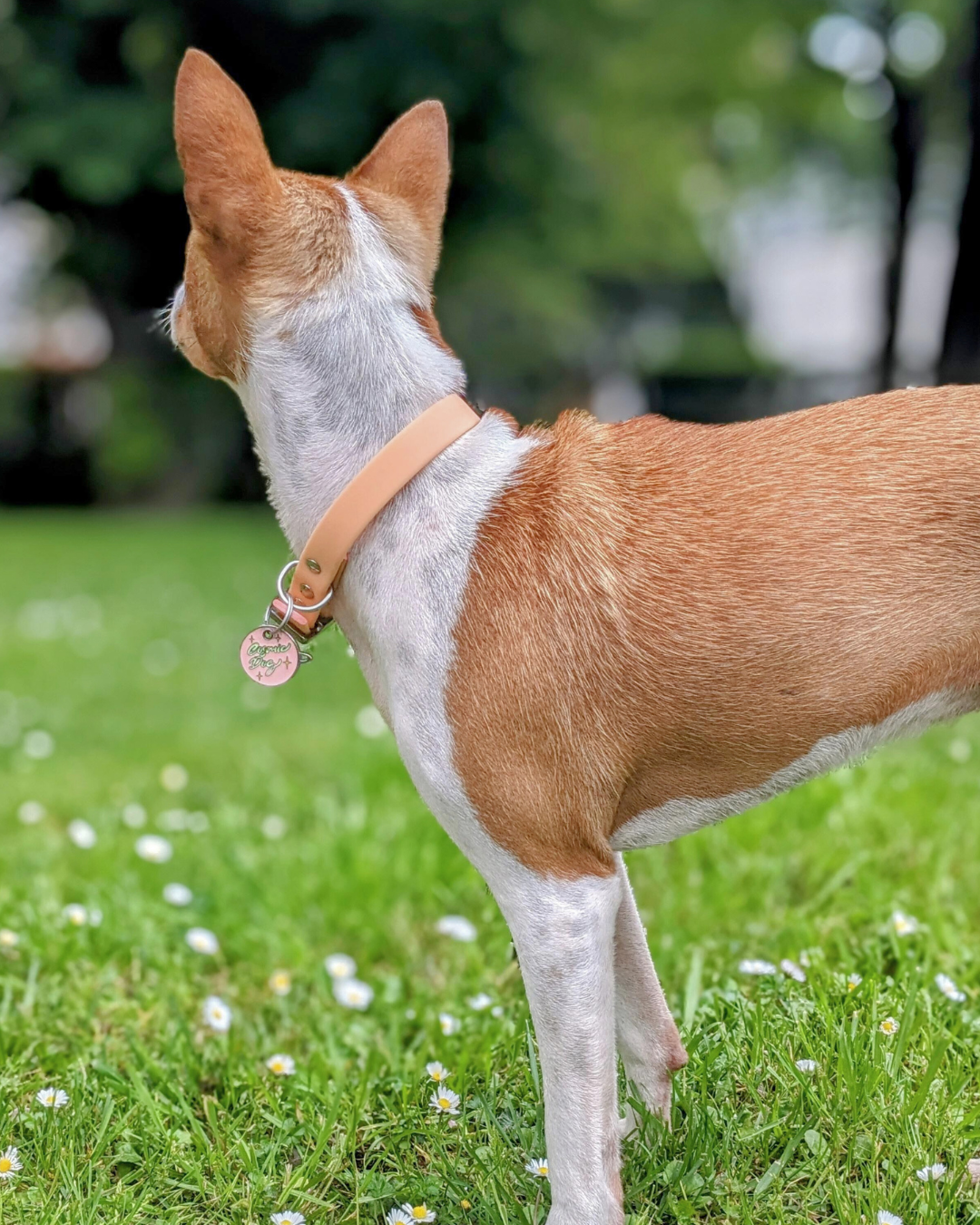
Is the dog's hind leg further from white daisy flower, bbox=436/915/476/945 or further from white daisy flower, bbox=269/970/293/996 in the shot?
white daisy flower, bbox=269/970/293/996

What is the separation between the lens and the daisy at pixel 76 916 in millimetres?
3434

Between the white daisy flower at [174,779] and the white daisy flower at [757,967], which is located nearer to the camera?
the white daisy flower at [757,967]

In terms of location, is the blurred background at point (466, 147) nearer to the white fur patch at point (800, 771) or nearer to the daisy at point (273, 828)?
the daisy at point (273, 828)

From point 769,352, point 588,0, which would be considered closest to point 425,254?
point 588,0

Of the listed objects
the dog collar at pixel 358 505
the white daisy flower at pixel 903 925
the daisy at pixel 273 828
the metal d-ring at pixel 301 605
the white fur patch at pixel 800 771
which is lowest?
the daisy at pixel 273 828

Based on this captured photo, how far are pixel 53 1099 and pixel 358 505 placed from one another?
1.40 m

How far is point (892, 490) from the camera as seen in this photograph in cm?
202

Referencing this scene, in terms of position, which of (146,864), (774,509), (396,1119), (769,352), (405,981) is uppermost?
(774,509)

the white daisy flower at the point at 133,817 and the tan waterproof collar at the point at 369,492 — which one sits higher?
the tan waterproof collar at the point at 369,492

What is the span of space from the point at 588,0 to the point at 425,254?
15.7 meters

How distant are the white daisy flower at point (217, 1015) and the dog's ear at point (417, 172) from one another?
176 centimetres

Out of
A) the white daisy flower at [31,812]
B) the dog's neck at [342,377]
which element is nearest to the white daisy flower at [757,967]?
the dog's neck at [342,377]

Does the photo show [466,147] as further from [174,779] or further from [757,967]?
[757,967]

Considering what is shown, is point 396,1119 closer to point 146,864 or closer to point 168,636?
point 146,864
